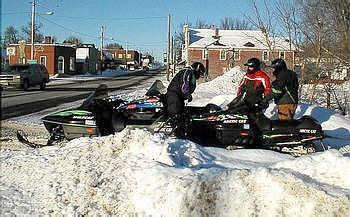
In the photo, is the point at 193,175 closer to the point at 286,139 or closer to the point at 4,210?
the point at 4,210

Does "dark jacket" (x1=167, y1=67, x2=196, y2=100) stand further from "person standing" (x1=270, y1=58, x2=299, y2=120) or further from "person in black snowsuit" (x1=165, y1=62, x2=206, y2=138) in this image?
"person standing" (x1=270, y1=58, x2=299, y2=120)

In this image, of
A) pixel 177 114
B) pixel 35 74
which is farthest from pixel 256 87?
pixel 35 74

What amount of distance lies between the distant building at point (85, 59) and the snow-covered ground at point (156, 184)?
73491 mm

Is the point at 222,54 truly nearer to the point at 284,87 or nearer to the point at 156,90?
the point at 284,87

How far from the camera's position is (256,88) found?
31.8 feet

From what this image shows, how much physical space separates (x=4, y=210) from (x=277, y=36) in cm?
1499

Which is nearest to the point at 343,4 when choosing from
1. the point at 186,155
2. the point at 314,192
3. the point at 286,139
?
the point at 286,139

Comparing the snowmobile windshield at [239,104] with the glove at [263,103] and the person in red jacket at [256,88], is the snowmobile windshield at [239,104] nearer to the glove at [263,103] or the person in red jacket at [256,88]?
the person in red jacket at [256,88]

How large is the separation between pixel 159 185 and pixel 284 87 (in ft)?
19.2

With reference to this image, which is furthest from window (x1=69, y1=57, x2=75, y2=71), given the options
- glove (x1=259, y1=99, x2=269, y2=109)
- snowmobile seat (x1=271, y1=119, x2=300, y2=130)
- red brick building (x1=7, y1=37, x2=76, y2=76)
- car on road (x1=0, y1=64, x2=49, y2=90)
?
snowmobile seat (x1=271, y1=119, x2=300, y2=130)

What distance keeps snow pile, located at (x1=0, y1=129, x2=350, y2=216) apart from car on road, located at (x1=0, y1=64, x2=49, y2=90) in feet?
87.2

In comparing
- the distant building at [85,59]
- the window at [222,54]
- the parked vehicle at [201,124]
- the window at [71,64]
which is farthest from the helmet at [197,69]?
the distant building at [85,59]

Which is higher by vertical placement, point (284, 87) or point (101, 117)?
point (284, 87)

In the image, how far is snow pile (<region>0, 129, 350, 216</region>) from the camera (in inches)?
196
